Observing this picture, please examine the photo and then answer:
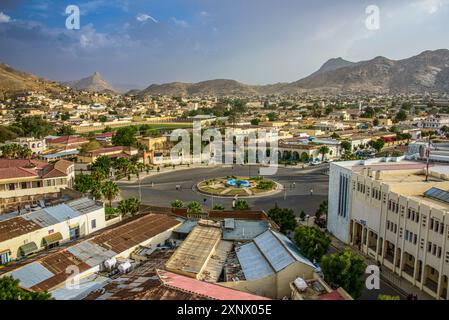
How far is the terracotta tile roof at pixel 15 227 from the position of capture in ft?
80.5

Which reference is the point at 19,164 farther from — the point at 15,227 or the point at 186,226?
the point at 186,226

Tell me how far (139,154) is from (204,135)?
2033 cm

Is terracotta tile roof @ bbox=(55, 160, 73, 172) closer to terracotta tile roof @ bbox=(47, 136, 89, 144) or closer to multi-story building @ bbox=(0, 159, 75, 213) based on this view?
multi-story building @ bbox=(0, 159, 75, 213)

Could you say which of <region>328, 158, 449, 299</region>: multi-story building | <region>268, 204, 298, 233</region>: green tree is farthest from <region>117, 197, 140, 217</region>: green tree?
<region>328, 158, 449, 299</region>: multi-story building

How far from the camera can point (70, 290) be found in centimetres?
1959

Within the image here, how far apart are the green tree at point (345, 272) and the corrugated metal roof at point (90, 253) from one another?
12.5m

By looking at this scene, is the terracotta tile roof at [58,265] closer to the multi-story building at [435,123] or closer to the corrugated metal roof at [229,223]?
the corrugated metal roof at [229,223]

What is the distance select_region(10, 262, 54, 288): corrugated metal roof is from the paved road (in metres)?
23.9

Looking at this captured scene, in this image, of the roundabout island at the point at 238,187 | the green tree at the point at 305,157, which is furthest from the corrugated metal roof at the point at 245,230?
the green tree at the point at 305,157

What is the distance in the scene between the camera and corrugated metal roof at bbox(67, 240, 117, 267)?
2280 cm

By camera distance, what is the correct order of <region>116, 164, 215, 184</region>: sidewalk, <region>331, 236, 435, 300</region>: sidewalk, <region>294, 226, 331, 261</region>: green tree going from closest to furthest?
<region>331, 236, 435, 300</region>: sidewalk, <region>294, 226, 331, 261</region>: green tree, <region>116, 164, 215, 184</region>: sidewalk

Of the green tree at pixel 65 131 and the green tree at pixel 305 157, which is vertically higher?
the green tree at pixel 65 131
